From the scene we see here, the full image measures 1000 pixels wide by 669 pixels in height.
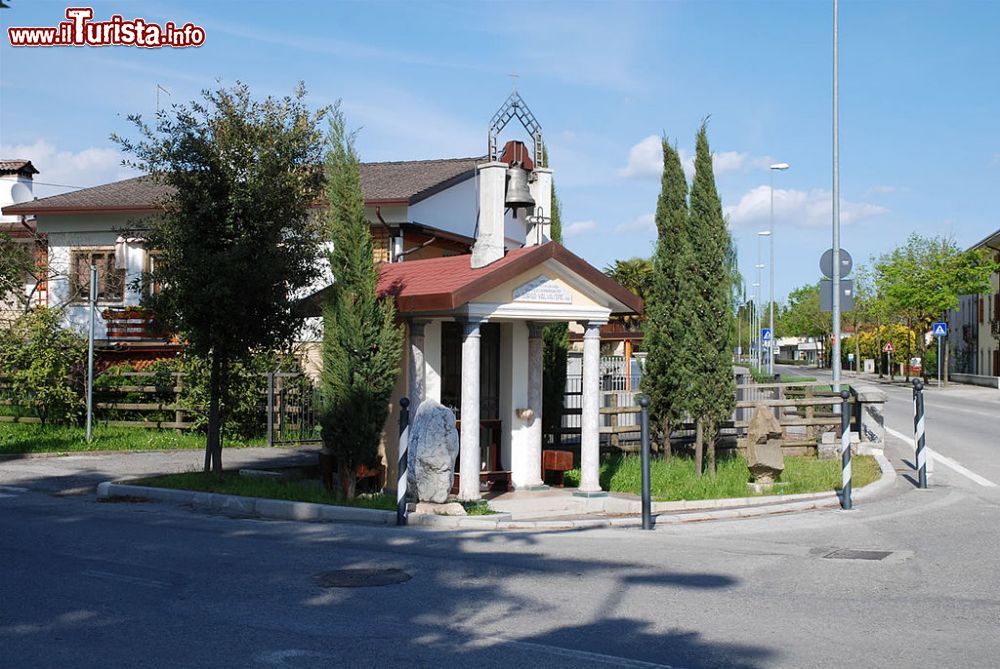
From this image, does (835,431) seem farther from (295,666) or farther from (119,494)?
(295,666)

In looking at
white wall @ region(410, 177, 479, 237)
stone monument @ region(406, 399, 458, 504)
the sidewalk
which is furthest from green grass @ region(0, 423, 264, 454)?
stone monument @ region(406, 399, 458, 504)

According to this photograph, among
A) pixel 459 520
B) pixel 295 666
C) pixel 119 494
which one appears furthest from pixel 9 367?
pixel 295 666

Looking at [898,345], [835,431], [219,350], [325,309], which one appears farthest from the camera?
[898,345]

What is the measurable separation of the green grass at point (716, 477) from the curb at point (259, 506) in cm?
410

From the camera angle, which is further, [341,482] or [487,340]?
[487,340]

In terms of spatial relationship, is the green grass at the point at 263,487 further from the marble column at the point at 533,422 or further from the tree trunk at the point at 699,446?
the tree trunk at the point at 699,446

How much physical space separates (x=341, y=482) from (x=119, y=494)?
3343 mm

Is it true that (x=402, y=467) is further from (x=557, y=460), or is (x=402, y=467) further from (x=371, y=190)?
(x=371, y=190)

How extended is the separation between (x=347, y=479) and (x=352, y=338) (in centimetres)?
191

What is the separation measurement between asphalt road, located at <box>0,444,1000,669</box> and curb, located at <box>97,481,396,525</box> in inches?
22.6

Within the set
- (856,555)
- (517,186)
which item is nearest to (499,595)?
(856,555)

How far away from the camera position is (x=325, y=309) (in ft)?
44.4

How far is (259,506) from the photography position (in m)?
12.9

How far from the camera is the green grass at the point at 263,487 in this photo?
42.7ft
